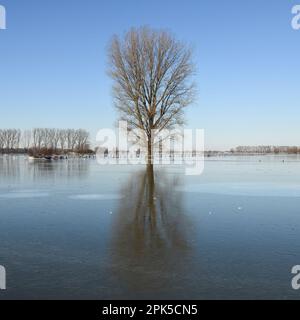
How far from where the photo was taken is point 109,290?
3.07 metres

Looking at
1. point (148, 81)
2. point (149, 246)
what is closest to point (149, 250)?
point (149, 246)

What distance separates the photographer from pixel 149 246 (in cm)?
454

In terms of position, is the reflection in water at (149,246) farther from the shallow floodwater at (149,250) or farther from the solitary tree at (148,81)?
the solitary tree at (148,81)

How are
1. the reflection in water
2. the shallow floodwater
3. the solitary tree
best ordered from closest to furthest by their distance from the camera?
the shallow floodwater < the reflection in water < the solitary tree

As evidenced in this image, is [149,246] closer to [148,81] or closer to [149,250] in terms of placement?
[149,250]

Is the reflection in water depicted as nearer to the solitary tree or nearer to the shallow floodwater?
the shallow floodwater

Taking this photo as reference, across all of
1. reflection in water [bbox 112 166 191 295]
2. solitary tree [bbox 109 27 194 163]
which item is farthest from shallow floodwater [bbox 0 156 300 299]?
solitary tree [bbox 109 27 194 163]

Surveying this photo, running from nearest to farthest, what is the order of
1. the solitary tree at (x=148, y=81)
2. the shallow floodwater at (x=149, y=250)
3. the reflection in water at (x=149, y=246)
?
the shallow floodwater at (x=149, y=250)
the reflection in water at (x=149, y=246)
the solitary tree at (x=148, y=81)

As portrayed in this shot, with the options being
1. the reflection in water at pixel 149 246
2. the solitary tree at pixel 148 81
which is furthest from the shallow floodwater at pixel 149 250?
the solitary tree at pixel 148 81

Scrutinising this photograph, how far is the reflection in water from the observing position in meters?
3.34

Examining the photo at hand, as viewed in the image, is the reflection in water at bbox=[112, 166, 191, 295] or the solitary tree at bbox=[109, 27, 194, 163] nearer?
the reflection in water at bbox=[112, 166, 191, 295]

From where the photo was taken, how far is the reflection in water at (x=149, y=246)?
3.34m

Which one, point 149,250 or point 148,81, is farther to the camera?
point 148,81

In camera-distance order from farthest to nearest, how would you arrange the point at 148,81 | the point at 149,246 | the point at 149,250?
the point at 148,81
the point at 149,246
the point at 149,250
